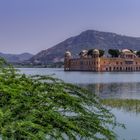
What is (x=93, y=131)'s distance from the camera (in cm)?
707

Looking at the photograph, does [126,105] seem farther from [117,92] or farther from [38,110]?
[38,110]

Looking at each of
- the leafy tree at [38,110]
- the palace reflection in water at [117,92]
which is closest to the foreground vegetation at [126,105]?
the palace reflection in water at [117,92]

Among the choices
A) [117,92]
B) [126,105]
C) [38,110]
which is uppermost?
[38,110]

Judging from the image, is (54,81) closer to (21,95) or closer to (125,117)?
(21,95)

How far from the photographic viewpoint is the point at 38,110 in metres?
6.65

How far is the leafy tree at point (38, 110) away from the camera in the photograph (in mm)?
6078

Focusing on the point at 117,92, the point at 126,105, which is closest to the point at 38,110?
the point at 126,105

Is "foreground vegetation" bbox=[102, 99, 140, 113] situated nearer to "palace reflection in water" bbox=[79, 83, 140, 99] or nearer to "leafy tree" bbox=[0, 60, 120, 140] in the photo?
"palace reflection in water" bbox=[79, 83, 140, 99]

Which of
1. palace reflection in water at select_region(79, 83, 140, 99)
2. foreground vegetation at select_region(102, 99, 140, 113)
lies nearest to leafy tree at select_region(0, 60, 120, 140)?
foreground vegetation at select_region(102, 99, 140, 113)

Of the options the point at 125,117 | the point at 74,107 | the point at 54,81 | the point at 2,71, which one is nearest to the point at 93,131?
the point at 74,107

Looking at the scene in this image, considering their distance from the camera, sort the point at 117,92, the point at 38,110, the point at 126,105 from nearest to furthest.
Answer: the point at 38,110
the point at 126,105
the point at 117,92

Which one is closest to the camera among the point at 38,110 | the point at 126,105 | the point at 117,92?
the point at 38,110

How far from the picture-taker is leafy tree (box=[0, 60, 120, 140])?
6.08 m

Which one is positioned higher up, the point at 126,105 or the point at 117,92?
the point at 126,105
